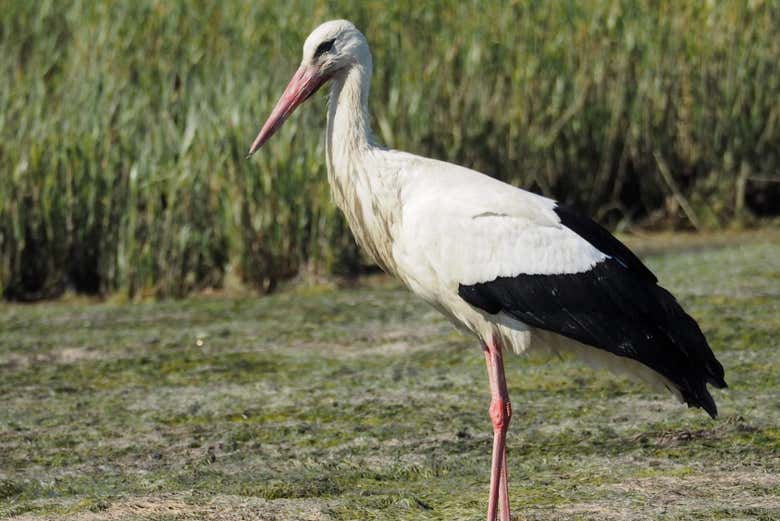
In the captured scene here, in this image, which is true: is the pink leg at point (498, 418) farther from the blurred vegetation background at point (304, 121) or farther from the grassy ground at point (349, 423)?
the blurred vegetation background at point (304, 121)

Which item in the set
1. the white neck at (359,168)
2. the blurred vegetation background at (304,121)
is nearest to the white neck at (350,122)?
the white neck at (359,168)

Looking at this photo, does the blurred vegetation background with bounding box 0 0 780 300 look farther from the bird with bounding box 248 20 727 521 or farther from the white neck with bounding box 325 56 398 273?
the bird with bounding box 248 20 727 521

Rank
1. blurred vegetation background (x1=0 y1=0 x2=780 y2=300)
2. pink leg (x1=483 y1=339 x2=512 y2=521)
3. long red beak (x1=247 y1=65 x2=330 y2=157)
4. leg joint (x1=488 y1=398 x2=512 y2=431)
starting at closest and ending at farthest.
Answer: pink leg (x1=483 y1=339 x2=512 y2=521), leg joint (x1=488 y1=398 x2=512 y2=431), long red beak (x1=247 y1=65 x2=330 y2=157), blurred vegetation background (x1=0 y1=0 x2=780 y2=300)

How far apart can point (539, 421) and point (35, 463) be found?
6.14 feet

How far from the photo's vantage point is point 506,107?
966 centimetres

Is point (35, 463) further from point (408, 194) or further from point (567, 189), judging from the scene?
point (567, 189)

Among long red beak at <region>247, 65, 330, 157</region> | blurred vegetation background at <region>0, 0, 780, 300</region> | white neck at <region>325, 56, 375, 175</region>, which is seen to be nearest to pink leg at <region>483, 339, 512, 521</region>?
white neck at <region>325, 56, 375, 175</region>

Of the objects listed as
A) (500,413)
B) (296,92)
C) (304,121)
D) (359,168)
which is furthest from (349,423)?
(304,121)

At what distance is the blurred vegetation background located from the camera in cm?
847

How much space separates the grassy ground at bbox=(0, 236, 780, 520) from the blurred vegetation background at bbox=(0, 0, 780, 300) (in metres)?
0.90

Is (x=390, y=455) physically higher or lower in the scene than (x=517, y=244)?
lower

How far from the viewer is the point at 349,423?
5.61m

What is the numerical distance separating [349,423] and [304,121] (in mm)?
3344

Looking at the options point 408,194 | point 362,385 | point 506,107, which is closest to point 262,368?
point 362,385
